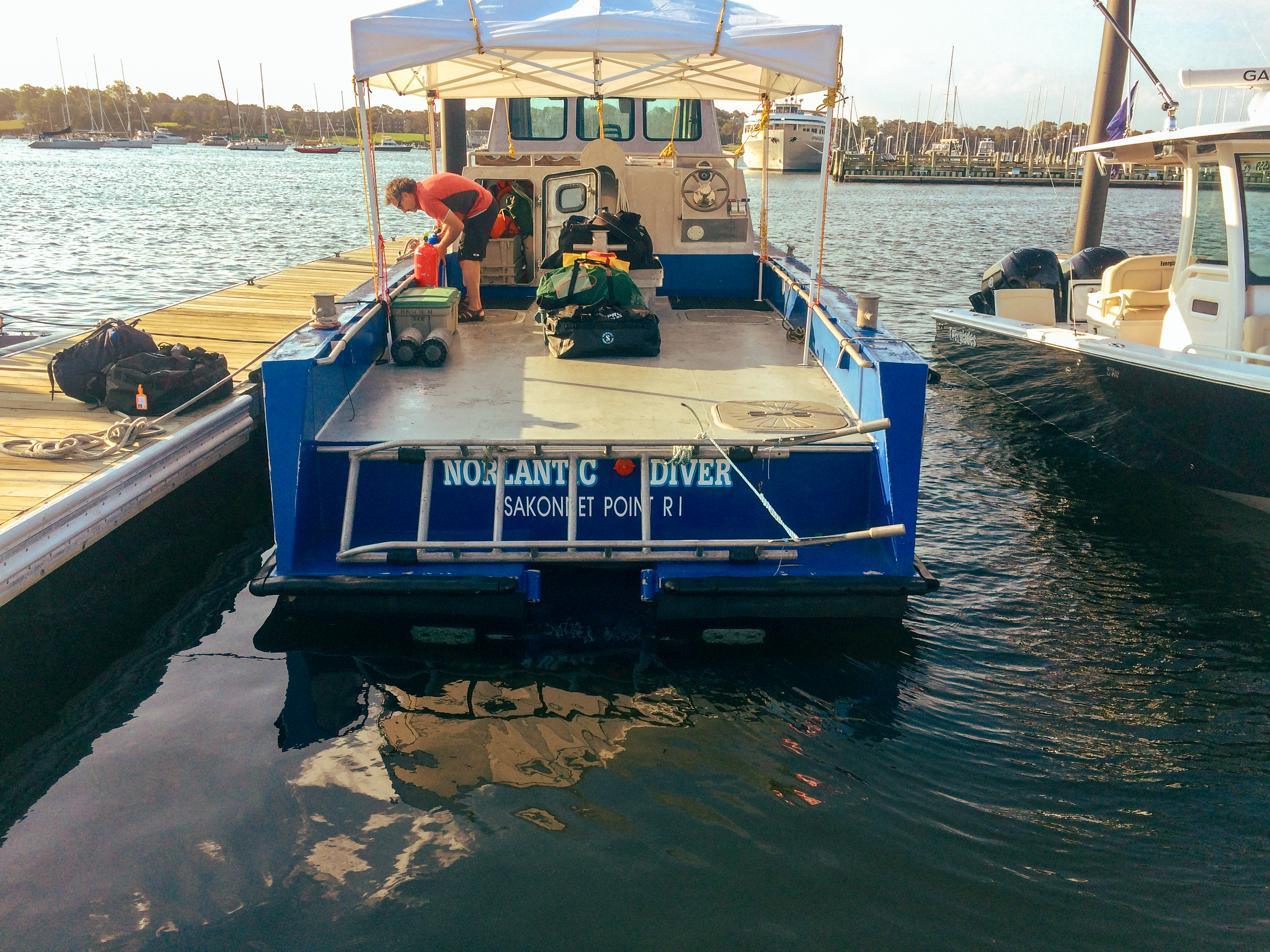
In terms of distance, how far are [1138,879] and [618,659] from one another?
95.8 inches

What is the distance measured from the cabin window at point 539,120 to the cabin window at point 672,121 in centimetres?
99

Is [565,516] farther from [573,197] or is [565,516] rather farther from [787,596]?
[573,197]

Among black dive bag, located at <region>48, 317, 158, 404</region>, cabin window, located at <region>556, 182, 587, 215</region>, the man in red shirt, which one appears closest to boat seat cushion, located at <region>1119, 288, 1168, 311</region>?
cabin window, located at <region>556, 182, 587, 215</region>

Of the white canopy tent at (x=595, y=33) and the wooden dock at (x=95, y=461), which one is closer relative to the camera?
the wooden dock at (x=95, y=461)

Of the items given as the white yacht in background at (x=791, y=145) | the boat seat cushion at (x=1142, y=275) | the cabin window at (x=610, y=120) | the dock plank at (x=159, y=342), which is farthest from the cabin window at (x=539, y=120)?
the white yacht in background at (x=791, y=145)

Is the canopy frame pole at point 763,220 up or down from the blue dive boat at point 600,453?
up

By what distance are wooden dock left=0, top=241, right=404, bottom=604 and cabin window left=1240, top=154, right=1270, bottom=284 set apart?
825cm

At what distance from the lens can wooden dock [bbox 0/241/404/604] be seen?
4.66 metres

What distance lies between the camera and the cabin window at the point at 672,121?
10.2m

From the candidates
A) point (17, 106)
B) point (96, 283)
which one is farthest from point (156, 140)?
point (96, 283)

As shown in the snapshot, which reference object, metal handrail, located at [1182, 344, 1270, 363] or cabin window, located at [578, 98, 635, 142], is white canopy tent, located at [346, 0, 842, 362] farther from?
cabin window, located at [578, 98, 635, 142]

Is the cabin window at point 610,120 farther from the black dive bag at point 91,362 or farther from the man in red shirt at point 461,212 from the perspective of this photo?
the black dive bag at point 91,362

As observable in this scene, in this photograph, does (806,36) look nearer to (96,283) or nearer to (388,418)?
(388,418)

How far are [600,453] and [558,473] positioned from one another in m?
0.25
